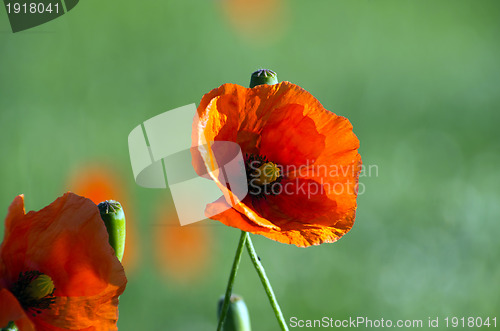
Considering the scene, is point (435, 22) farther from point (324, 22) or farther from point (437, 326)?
A: point (437, 326)

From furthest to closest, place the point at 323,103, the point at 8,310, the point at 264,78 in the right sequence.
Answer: the point at 323,103
the point at 264,78
the point at 8,310

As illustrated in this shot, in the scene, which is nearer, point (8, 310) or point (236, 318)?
point (8, 310)

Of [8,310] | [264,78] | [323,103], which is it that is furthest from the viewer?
[323,103]

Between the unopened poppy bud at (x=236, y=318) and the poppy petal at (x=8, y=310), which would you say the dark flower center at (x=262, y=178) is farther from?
the poppy petal at (x=8, y=310)

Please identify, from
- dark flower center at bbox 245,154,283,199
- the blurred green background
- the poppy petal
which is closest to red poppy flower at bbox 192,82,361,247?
dark flower center at bbox 245,154,283,199

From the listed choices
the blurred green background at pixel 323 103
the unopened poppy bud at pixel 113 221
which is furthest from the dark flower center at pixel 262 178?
the blurred green background at pixel 323 103

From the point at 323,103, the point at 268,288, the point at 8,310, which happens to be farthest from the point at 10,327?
the point at 323,103

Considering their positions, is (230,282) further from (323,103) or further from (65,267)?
(323,103)

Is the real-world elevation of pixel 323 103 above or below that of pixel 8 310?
below
